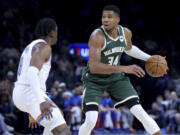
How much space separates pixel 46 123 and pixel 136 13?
12.3m

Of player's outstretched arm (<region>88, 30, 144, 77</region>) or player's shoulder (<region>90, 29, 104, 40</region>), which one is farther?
player's shoulder (<region>90, 29, 104, 40</region>)

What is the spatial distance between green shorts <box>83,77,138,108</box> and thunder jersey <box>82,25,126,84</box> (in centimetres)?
7

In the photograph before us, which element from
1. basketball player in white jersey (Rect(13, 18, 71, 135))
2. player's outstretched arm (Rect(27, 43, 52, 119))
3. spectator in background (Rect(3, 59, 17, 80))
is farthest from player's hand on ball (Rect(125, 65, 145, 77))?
spectator in background (Rect(3, 59, 17, 80))

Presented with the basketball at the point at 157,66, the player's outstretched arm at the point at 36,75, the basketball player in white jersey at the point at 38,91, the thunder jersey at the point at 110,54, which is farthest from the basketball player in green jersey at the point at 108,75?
the player's outstretched arm at the point at 36,75

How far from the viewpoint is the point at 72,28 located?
14.7m

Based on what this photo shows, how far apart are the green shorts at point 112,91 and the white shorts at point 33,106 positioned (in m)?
1.25

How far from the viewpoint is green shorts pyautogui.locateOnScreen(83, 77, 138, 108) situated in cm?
528

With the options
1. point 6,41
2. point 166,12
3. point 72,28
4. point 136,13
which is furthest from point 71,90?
point 166,12

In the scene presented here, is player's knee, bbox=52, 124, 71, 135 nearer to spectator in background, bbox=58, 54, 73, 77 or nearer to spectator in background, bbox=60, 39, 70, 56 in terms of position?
spectator in background, bbox=58, 54, 73, 77

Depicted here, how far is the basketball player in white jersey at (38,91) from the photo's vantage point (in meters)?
3.88

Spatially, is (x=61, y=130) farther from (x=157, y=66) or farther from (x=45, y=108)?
(x=157, y=66)

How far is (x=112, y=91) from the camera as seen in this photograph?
5488 mm

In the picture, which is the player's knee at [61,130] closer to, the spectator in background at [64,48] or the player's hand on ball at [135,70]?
the player's hand on ball at [135,70]

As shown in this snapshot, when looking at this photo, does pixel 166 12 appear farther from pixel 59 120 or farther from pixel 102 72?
pixel 59 120
